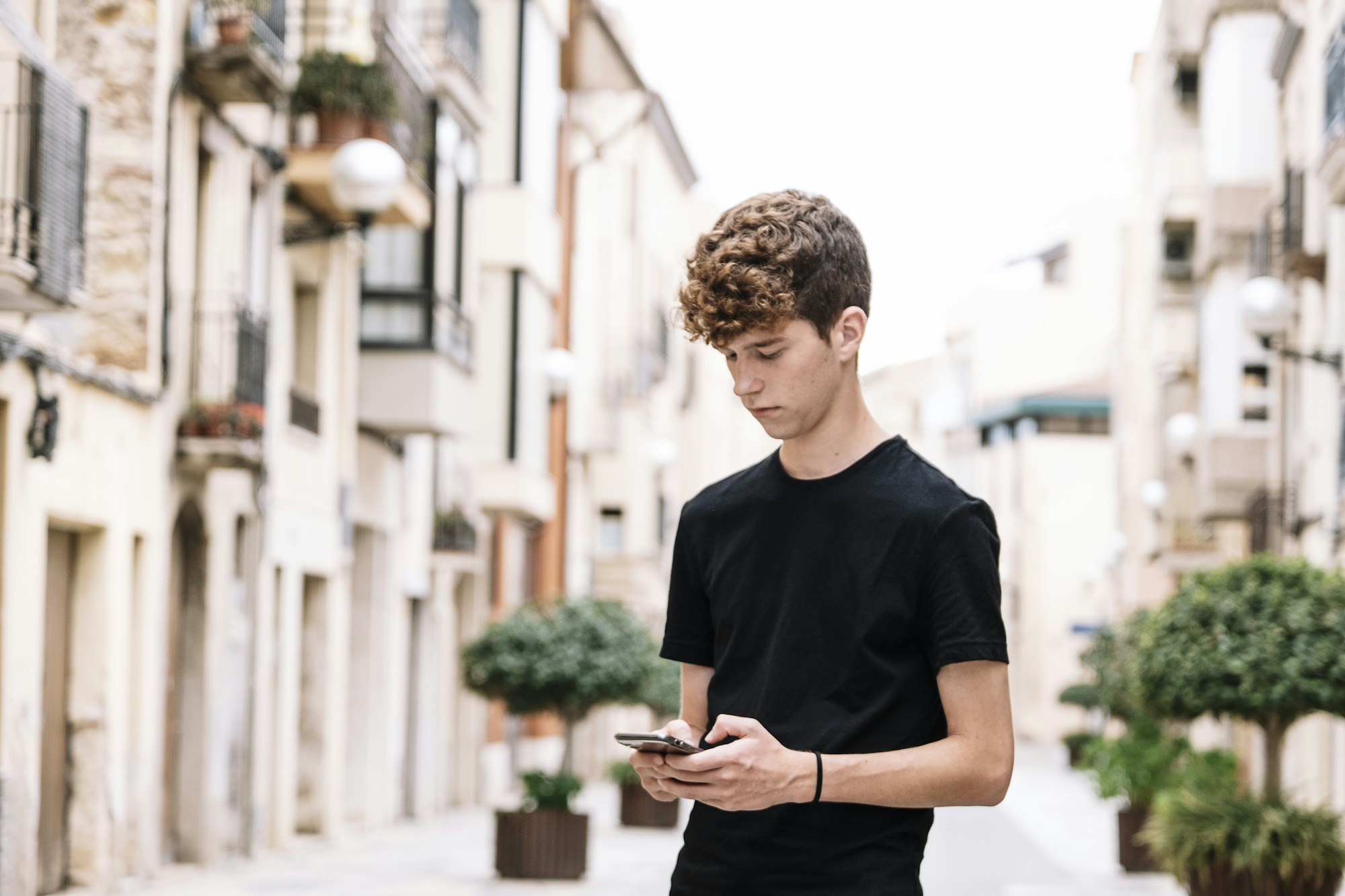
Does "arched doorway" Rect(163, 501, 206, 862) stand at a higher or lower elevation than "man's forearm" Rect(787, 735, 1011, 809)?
lower

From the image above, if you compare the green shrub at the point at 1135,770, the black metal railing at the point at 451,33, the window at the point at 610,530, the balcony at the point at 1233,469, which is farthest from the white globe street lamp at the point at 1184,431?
the green shrub at the point at 1135,770

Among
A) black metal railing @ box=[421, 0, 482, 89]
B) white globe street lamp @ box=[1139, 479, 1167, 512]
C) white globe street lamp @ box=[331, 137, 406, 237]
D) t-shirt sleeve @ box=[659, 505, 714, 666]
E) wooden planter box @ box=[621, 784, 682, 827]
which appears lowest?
wooden planter box @ box=[621, 784, 682, 827]

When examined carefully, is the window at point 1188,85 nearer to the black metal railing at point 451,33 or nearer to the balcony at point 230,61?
the black metal railing at point 451,33

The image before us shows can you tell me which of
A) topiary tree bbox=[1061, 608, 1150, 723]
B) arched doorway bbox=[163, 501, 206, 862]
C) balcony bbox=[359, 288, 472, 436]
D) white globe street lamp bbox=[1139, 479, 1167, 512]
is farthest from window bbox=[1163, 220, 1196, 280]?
arched doorway bbox=[163, 501, 206, 862]

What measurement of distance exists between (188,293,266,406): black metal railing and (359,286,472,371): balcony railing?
598cm

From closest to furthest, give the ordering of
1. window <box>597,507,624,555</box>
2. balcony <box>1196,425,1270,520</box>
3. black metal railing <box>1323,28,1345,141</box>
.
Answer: black metal railing <box>1323,28,1345,141</box>, balcony <box>1196,425,1270,520</box>, window <box>597,507,624,555</box>

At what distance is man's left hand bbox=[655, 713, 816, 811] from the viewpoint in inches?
120

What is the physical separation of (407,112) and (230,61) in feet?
20.9

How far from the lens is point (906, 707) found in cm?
337

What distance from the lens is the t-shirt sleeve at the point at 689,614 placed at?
368 centimetres

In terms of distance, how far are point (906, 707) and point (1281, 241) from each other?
94.7 feet

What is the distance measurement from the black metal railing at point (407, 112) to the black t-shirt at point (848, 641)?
21.0m

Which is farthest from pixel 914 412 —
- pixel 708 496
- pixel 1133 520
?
pixel 708 496

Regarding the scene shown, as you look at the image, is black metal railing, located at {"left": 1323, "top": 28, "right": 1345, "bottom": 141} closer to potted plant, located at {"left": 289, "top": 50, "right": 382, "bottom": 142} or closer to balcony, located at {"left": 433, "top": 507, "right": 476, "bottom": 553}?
potted plant, located at {"left": 289, "top": 50, "right": 382, "bottom": 142}
